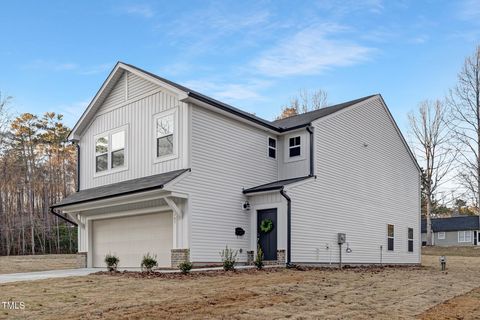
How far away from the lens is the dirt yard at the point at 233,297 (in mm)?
8219

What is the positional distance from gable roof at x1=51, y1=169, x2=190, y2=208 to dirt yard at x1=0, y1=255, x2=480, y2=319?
3.31 m

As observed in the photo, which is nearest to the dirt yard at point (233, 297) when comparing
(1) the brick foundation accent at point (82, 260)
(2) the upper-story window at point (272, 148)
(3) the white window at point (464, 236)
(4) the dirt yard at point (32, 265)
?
(2) the upper-story window at point (272, 148)

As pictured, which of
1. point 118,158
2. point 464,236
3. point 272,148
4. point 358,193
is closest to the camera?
point 118,158

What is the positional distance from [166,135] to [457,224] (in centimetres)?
4452

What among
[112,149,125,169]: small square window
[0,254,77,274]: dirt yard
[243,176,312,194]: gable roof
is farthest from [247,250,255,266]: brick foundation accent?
[0,254,77,274]: dirt yard

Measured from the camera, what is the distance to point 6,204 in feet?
133

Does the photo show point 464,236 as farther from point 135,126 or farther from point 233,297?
point 233,297

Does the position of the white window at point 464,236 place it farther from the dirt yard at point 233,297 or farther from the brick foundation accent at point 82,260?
the brick foundation accent at point 82,260

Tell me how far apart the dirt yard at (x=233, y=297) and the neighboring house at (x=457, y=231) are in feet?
139

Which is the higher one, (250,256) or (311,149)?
(311,149)

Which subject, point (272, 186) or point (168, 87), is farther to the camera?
point (272, 186)

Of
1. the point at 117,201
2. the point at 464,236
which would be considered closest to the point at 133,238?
the point at 117,201

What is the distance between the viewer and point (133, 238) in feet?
58.1

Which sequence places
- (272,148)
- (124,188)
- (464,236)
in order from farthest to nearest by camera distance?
1. (464,236)
2. (272,148)
3. (124,188)
